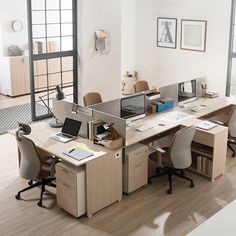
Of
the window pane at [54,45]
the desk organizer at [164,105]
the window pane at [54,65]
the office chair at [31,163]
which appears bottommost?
the office chair at [31,163]

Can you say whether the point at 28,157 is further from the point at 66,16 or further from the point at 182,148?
the point at 66,16

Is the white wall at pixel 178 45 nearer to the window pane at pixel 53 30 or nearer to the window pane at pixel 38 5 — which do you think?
the window pane at pixel 53 30

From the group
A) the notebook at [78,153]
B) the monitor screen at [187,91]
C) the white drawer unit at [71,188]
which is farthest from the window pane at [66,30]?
the white drawer unit at [71,188]

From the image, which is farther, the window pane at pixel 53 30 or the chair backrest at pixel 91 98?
the window pane at pixel 53 30

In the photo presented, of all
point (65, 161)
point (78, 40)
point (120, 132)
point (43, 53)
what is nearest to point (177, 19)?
point (78, 40)

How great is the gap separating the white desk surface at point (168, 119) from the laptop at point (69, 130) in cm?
65

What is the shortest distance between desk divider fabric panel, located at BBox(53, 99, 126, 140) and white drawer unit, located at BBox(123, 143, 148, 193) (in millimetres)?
329

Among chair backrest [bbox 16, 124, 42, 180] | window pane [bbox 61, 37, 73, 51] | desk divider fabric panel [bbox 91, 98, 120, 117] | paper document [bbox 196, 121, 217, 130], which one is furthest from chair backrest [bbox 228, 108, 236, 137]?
window pane [bbox 61, 37, 73, 51]

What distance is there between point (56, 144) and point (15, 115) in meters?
3.64

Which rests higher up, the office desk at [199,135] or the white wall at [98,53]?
the white wall at [98,53]

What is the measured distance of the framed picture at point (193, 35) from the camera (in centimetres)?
751

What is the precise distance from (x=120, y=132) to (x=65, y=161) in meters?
0.74

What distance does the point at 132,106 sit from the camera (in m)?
5.79

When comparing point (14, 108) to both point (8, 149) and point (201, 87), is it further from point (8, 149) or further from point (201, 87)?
point (201, 87)
